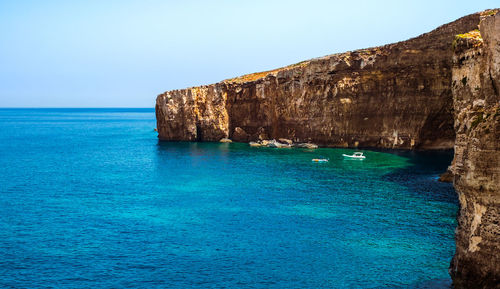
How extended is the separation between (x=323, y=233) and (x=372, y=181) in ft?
92.7

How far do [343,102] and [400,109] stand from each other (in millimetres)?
13594

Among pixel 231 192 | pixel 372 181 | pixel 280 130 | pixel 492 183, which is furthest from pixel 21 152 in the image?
pixel 492 183

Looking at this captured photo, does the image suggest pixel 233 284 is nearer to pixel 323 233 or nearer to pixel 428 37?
pixel 323 233

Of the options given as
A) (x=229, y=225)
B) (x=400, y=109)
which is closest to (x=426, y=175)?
(x=400, y=109)

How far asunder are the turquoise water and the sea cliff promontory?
9683mm

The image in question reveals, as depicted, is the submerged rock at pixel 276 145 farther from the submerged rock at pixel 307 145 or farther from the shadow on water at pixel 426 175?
the shadow on water at pixel 426 175

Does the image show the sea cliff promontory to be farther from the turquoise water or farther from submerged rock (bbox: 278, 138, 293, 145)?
the turquoise water

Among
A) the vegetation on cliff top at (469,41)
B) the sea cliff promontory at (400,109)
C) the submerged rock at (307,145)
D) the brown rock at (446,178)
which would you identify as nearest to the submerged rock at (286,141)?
the sea cliff promontory at (400,109)

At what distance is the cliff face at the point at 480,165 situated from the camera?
2264cm

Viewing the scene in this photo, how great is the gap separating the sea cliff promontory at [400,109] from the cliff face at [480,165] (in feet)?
0.18

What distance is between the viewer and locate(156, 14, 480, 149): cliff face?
94625 mm

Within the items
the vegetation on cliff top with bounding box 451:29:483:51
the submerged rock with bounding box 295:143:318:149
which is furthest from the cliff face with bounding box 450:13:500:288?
the submerged rock with bounding box 295:143:318:149

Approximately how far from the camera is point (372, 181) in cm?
6856

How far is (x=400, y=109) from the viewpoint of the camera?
331 feet
